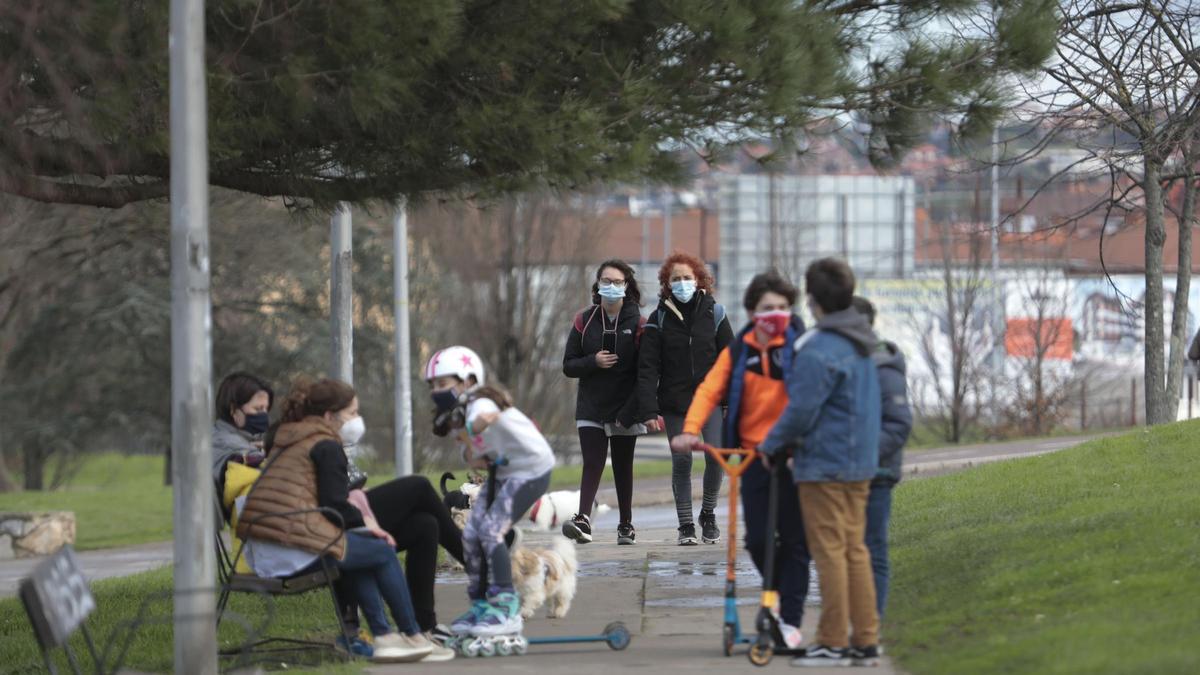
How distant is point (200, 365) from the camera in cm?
720

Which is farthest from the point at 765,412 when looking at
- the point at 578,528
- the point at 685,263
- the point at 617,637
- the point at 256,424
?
the point at 578,528

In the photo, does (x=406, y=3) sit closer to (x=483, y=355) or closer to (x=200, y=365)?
(x=200, y=365)

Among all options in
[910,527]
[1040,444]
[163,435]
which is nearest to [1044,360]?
[1040,444]

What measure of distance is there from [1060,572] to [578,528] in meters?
3.87

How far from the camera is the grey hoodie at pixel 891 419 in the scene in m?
7.47

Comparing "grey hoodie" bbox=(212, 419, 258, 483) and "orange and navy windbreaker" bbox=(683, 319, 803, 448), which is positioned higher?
"orange and navy windbreaker" bbox=(683, 319, 803, 448)

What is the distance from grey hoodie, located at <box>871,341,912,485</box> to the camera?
7.47 metres

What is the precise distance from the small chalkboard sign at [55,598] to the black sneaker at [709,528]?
17.0ft

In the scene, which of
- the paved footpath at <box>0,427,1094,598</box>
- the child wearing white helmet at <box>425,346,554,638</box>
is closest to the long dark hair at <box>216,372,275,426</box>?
the child wearing white helmet at <box>425,346,554,638</box>

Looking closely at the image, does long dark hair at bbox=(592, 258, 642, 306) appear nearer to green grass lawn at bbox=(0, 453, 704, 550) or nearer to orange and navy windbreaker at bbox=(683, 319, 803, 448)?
orange and navy windbreaker at bbox=(683, 319, 803, 448)

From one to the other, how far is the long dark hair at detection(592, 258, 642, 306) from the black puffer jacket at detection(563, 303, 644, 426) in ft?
0.34

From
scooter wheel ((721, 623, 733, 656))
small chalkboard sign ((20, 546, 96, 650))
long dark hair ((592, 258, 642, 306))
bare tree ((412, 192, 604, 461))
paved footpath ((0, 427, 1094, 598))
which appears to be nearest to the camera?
small chalkboard sign ((20, 546, 96, 650))

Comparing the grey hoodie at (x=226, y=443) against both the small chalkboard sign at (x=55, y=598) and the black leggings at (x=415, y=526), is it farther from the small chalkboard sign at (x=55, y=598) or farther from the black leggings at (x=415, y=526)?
the small chalkboard sign at (x=55, y=598)

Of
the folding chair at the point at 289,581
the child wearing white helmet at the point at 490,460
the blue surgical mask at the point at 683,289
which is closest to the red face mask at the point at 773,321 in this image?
the child wearing white helmet at the point at 490,460
